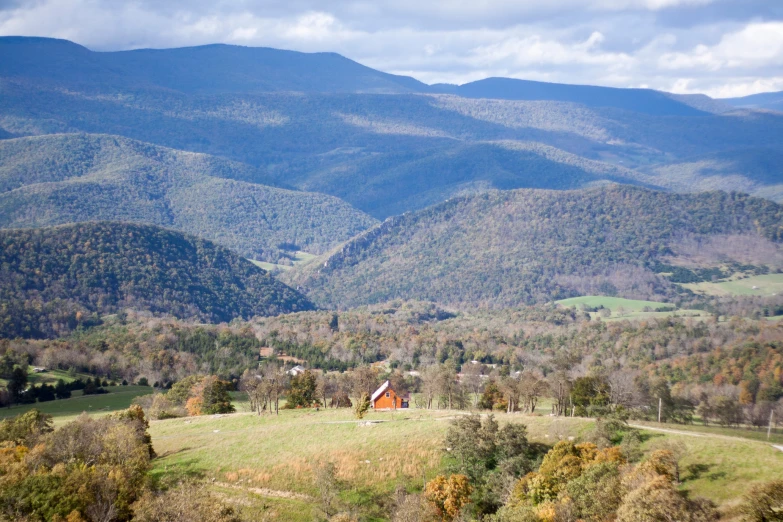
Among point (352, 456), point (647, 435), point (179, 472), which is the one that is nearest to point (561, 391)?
point (647, 435)

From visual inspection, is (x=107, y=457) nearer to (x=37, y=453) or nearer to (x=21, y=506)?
(x=37, y=453)

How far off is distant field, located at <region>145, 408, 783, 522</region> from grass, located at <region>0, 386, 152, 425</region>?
965 inches

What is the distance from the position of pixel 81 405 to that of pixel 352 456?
51.8m

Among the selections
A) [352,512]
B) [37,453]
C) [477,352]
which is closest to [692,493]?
[352,512]

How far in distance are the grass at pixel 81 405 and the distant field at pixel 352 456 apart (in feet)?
80.4

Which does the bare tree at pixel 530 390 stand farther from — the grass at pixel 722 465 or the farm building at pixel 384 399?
the grass at pixel 722 465

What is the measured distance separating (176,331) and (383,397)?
9019cm

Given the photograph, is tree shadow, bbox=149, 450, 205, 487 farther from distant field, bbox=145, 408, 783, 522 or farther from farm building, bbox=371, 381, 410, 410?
farm building, bbox=371, 381, 410, 410

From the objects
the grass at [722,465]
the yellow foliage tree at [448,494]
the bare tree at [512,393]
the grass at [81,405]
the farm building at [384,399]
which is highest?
the grass at [722,465]

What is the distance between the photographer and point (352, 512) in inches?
1799

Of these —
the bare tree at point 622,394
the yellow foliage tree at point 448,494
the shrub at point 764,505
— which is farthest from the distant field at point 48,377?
the shrub at point 764,505

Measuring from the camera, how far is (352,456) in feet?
177

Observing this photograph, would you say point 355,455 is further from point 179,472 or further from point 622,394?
point 622,394

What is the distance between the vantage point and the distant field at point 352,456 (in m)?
45.1
